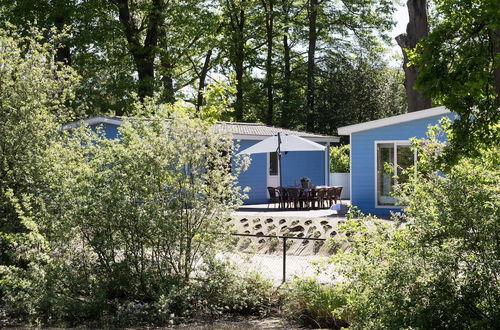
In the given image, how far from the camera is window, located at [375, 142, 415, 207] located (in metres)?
19.9

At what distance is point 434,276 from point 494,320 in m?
0.79

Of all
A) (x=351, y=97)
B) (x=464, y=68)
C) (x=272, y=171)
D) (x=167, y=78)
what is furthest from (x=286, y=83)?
(x=464, y=68)

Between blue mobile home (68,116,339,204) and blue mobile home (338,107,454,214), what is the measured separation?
4.58 metres

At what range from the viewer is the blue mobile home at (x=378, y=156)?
1983 centimetres

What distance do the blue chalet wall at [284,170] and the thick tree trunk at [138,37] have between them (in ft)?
23.7

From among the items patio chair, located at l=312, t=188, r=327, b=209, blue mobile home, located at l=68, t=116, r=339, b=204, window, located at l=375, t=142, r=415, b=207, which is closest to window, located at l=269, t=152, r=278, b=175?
blue mobile home, located at l=68, t=116, r=339, b=204

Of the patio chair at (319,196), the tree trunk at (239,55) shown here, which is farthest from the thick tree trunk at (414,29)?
the tree trunk at (239,55)

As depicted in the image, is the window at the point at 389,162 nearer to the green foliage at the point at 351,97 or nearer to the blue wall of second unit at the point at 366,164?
the blue wall of second unit at the point at 366,164

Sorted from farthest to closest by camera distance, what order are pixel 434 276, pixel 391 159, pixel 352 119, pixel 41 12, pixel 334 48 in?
pixel 334 48, pixel 352 119, pixel 41 12, pixel 391 159, pixel 434 276

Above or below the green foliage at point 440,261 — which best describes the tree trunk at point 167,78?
above

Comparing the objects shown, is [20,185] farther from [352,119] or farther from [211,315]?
[352,119]

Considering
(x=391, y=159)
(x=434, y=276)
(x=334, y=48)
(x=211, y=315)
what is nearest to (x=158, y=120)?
(x=211, y=315)

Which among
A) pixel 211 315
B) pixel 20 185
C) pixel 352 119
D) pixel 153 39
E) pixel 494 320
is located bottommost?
pixel 211 315

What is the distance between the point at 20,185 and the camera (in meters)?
A: 12.6
